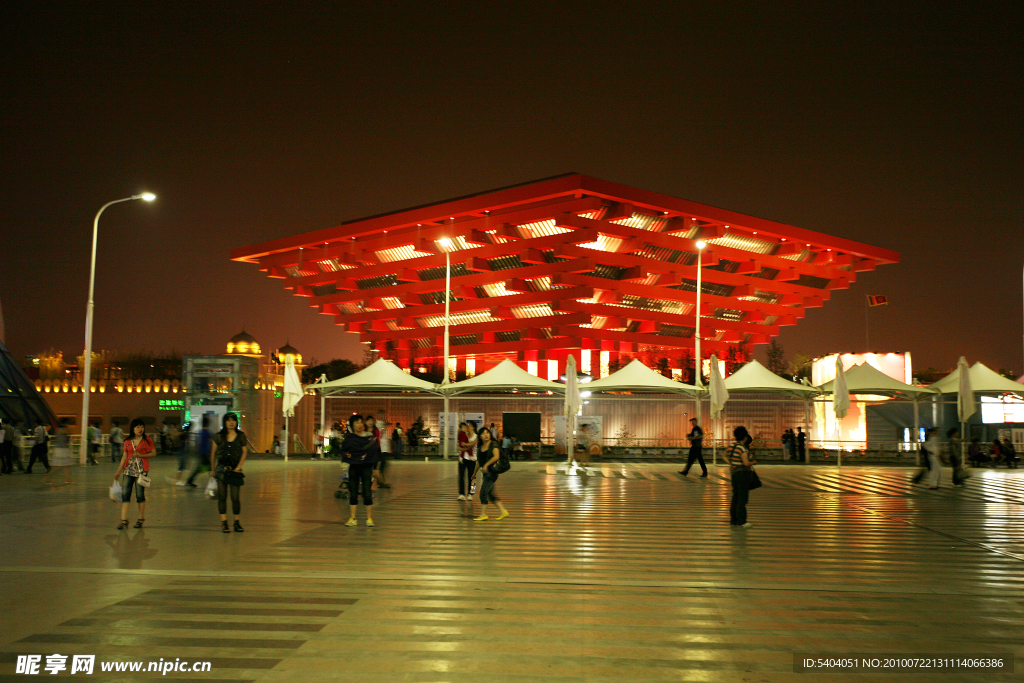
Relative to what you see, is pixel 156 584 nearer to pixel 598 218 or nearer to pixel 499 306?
pixel 598 218

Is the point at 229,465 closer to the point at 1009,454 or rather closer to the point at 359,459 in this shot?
the point at 359,459

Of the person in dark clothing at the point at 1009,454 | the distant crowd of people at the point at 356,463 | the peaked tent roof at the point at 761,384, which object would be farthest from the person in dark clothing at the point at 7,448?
the person in dark clothing at the point at 1009,454

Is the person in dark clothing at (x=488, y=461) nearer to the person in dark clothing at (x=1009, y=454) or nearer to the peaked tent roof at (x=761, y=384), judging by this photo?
the peaked tent roof at (x=761, y=384)

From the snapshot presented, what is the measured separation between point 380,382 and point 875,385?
18890 millimetres

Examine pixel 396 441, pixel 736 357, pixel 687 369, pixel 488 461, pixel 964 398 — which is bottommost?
pixel 396 441

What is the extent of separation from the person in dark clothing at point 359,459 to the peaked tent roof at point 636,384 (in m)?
19.7

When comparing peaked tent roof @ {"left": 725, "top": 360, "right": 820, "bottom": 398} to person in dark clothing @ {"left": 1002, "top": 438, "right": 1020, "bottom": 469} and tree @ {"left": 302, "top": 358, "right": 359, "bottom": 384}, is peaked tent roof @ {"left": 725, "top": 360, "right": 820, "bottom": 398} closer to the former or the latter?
person in dark clothing @ {"left": 1002, "top": 438, "right": 1020, "bottom": 469}

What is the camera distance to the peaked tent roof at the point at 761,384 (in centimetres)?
3128

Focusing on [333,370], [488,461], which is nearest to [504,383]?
[488,461]

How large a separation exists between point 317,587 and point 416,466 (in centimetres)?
2057

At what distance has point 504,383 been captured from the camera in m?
31.1

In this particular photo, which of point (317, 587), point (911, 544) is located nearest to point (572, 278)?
point (911, 544)

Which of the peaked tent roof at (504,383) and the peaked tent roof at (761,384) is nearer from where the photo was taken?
the peaked tent roof at (504,383)

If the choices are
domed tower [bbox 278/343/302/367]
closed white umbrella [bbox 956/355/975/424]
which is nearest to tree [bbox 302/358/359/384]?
domed tower [bbox 278/343/302/367]
